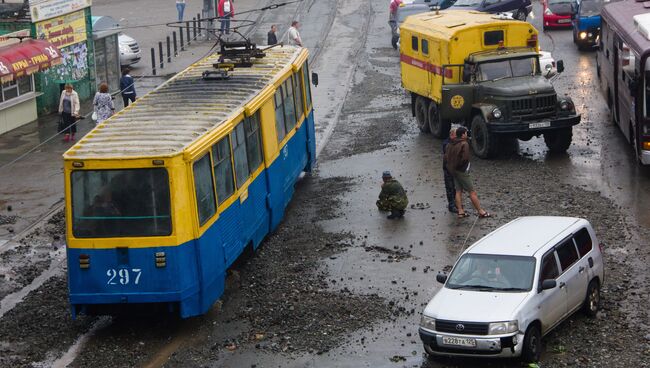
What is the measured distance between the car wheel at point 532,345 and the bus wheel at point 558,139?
12.0 m

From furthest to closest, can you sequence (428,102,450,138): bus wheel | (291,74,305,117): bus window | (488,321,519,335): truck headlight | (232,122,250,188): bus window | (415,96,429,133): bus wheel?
(415,96,429,133): bus wheel < (428,102,450,138): bus wheel < (291,74,305,117): bus window < (232,122,250,188): bus window < (488,321,519,335): truck headlight

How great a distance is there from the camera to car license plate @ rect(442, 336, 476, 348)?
14414mm

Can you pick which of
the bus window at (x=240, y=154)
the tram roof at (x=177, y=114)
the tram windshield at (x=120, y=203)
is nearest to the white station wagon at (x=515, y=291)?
the tram windshield at (x=120, y=203)

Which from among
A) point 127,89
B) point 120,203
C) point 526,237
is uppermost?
point 120,203

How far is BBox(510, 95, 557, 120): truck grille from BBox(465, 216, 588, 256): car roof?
910 centimetres

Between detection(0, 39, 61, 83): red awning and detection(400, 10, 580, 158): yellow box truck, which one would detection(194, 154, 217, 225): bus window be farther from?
detection(0, 39, 61, 83): red awning

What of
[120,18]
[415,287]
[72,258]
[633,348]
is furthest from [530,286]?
[120,18]

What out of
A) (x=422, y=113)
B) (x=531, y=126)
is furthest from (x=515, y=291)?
(x=422, y=113)

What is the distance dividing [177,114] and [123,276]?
10.8 ft

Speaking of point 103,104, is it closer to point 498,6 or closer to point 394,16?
point 394,16

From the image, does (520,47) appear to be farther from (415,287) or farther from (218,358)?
(218,358)

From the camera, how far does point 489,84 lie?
26.8 meters

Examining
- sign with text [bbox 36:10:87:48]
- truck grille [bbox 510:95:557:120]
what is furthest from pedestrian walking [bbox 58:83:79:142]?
truck grille [bbox 510:95:557:120]

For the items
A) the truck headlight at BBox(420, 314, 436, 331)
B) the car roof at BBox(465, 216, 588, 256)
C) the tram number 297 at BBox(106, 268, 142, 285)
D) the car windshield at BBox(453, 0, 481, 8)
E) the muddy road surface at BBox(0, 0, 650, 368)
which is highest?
the car windshield at BBox(453, 0, 481, 8)
